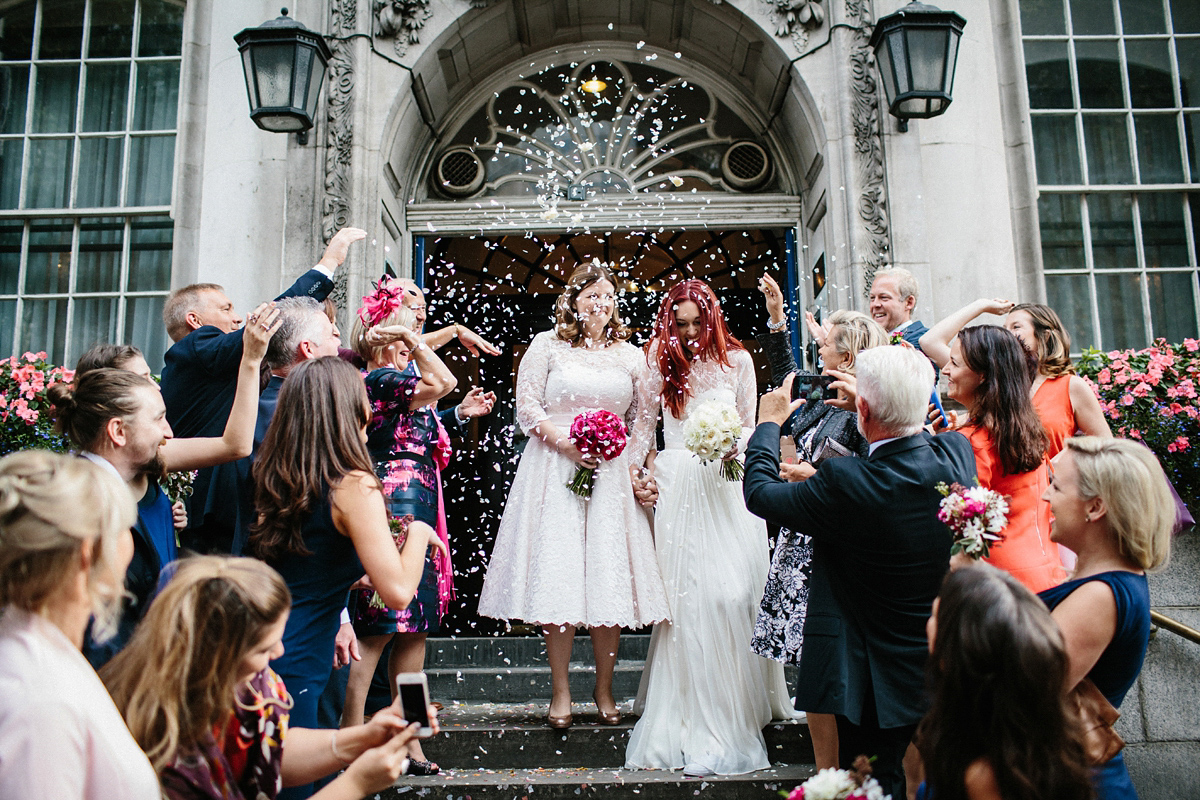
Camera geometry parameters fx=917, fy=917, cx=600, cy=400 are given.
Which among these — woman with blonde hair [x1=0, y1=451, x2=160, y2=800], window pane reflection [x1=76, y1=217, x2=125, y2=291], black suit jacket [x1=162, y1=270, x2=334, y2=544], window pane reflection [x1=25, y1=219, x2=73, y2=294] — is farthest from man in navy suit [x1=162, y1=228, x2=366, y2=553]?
window pane reflection [x1=25, y1=219, x2=73, y2=294]

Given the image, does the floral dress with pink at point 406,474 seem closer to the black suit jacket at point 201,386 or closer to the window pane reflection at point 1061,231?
the black suit jacket at point 201,386

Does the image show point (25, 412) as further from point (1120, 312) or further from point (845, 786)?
point (1120, 312)

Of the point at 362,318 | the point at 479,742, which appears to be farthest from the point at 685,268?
the point at 479,742

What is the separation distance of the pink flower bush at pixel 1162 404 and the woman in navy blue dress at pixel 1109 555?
2887 mm

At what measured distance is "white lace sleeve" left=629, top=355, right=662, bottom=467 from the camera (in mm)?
4695

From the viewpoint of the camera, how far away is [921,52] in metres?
5.57

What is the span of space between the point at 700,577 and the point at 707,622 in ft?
0.68

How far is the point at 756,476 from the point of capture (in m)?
3.13

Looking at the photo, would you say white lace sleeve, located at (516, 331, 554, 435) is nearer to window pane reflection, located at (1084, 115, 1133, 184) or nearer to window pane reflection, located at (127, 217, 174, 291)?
window pane reflection, located at (127, 217, 174, 291)

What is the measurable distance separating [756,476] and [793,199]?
14.3ft

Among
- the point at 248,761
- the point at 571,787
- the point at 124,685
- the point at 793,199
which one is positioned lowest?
the point at 571,787

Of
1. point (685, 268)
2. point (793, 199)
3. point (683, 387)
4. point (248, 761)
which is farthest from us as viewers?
point (685, 268)

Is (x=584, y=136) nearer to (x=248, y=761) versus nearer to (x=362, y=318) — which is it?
(x=362, y=318)

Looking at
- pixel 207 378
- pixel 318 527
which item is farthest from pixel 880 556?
pixel 207 378
